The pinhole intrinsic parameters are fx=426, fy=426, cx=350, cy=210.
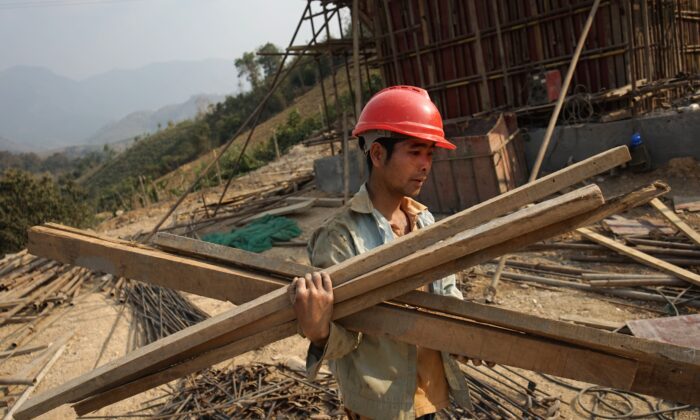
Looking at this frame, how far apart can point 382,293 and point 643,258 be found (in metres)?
5.06

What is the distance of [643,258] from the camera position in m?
5.07

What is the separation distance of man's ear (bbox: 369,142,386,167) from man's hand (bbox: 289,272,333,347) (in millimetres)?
626

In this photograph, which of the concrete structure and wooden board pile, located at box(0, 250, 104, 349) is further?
the concrete structure

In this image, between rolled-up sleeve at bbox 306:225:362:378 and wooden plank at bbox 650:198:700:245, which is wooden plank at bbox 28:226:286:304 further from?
wooden plank at bbox 650:198:700:245

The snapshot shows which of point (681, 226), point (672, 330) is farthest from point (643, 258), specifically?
point (672, 330)

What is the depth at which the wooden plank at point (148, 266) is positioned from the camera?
1.41m

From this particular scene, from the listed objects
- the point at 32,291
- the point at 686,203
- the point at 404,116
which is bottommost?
the point at 686,203

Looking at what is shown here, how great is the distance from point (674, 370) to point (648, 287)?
165 inches

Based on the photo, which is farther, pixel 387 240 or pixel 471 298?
pixel 471 298

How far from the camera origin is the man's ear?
1.75m

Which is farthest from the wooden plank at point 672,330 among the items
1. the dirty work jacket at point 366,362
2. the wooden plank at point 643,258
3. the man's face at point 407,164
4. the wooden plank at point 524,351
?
the man's face at point 407,164

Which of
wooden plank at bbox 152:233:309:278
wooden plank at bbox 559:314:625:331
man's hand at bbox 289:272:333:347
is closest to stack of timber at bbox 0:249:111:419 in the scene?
wooden plank at bbox 152:233:309:278

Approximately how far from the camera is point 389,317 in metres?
1.41

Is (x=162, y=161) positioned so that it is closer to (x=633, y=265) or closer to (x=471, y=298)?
(x=471, y=298)
